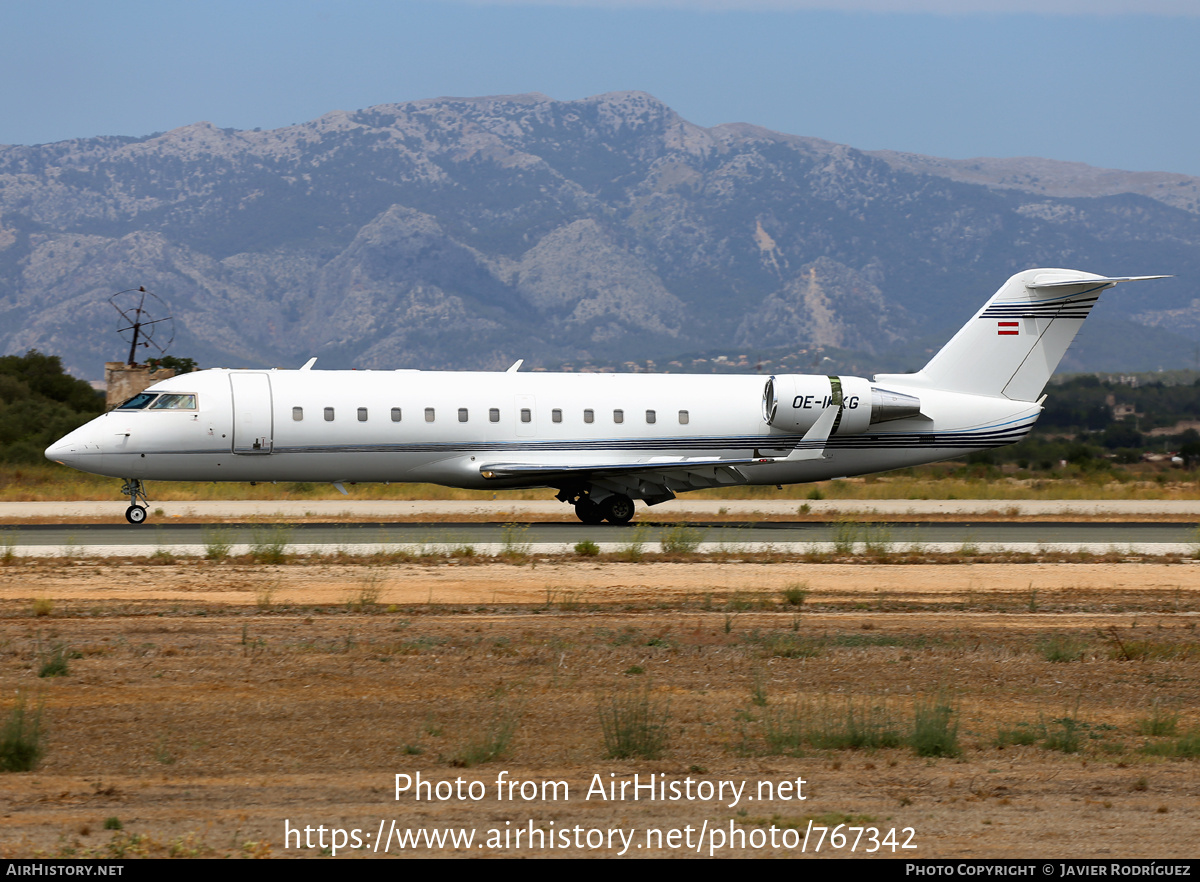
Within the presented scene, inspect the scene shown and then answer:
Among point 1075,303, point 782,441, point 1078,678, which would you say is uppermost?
point 1075,303

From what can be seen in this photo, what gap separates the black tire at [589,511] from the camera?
97.2ft

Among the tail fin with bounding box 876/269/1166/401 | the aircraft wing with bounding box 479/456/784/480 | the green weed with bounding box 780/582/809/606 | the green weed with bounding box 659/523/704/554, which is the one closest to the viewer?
the green weed with bounding box 780/582/809/606

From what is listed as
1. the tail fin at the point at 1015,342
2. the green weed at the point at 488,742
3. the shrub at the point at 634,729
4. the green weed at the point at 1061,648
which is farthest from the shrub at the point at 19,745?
the tail fin at the point at 1015,342

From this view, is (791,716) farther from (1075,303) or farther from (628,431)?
(1075,303)

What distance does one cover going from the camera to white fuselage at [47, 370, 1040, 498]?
27.3 metres

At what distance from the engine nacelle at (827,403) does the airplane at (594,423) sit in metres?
0.03

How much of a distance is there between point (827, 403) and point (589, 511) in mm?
5740

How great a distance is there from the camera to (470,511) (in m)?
34.2

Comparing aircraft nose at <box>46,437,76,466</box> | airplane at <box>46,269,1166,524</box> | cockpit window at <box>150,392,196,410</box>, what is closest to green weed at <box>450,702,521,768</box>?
airplane at <box>46,269,1166,524</box>

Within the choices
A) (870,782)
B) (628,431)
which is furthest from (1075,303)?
(870,782)

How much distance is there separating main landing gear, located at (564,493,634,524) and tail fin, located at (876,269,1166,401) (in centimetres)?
689

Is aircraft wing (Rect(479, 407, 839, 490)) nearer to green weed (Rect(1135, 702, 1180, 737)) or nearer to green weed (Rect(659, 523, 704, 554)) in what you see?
green weed (Rect(659, 523, 704, 554))

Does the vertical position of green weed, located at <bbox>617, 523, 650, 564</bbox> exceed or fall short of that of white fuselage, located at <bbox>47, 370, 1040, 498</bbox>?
it falls short
